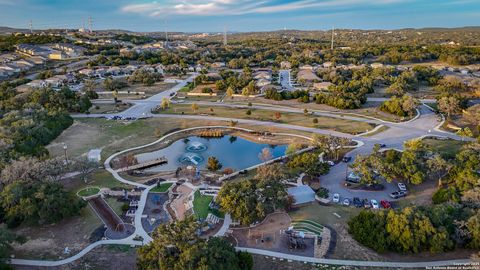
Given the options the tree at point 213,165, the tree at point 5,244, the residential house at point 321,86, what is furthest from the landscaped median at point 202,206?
the residential house at point 321,86

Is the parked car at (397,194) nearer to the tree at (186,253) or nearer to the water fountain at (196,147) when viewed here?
the tree at (186,253)

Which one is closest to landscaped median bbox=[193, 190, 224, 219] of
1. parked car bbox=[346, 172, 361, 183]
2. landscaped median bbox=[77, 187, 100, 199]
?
landscaped median bbox=[77, 187, 100, 199]

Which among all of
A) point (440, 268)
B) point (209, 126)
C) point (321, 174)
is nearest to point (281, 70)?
point (209, 126)

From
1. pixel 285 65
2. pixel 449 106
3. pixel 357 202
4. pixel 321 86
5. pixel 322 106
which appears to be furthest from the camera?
pixel 285 65

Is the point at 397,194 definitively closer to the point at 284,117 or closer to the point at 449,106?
the point at 284,117

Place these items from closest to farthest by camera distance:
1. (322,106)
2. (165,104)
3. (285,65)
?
(165,104)
(322,106)
(285,65)

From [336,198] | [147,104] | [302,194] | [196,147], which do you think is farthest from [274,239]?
[147,104]
